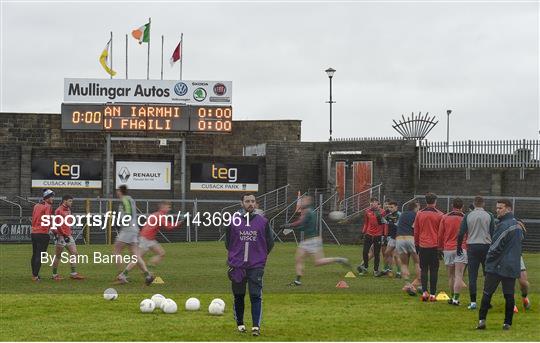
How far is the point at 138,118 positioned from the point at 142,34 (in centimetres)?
827

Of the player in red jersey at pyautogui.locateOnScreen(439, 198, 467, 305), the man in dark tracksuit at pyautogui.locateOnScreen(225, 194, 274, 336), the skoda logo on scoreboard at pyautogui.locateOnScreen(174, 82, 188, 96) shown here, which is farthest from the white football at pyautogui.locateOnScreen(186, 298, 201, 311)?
the skoda logo on scoreboard at pyautogui.locateOnScreen(174, 82, 188, 96)

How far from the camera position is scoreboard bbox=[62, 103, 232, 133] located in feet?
144

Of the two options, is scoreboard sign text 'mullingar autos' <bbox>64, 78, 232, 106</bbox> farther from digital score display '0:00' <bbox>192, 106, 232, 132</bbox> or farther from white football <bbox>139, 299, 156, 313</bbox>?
white football <bbox>139, 299, 156, 313</bbox>

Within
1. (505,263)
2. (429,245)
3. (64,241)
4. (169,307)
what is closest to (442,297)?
(429,245)

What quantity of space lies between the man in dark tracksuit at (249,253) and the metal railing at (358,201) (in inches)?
1120

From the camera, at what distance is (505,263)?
14648 millimetres

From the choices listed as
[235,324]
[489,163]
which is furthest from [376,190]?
[235,324]

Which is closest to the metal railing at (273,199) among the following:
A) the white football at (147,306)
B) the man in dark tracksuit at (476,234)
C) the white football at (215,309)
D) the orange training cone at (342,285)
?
the orange training cone at (342,285)

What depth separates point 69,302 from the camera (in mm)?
18141

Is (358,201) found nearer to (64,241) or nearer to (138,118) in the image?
(138,118)

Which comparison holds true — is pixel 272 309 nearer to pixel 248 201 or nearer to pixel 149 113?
pixel 248 201

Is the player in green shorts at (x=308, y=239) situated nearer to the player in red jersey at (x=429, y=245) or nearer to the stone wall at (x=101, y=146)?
the player in red jersey at (x=429, y=245)

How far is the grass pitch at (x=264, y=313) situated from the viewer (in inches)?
561

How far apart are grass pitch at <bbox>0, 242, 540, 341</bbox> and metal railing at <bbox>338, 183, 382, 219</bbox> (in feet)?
59.3
